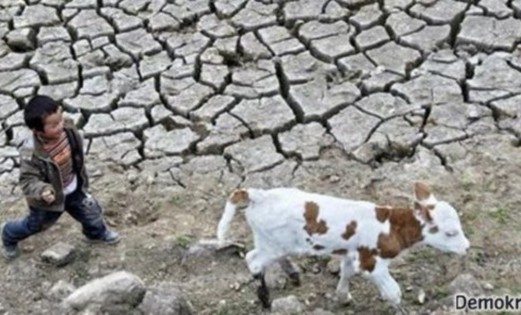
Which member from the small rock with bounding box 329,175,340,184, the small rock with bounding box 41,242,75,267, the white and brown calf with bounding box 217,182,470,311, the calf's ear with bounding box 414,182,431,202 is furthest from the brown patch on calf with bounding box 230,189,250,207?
the small rock with bounding box 329,175,340,184

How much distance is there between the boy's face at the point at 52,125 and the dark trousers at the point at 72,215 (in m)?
0.44

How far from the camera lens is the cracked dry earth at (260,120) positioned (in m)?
6.29

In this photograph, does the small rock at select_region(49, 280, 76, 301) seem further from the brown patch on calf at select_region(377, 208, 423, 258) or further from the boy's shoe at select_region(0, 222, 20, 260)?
the brown patch on calf at select_region(377, 208, 423, 258)

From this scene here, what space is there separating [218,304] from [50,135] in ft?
3.86

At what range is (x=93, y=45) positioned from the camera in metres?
8.35

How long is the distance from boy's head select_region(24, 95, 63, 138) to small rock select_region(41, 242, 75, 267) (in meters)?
0.75

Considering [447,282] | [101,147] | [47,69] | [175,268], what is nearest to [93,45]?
[47,69]

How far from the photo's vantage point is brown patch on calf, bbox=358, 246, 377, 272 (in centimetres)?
560

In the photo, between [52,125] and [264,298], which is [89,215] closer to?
[52,125]

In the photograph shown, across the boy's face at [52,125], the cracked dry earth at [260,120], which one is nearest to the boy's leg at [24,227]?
the cracked dry earth at [260,120]

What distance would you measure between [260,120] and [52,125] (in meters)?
1.83

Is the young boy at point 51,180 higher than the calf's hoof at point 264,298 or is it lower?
higher

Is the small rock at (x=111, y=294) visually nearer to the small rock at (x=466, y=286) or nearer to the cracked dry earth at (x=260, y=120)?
the cracked dry earth at (x=260, y=120)

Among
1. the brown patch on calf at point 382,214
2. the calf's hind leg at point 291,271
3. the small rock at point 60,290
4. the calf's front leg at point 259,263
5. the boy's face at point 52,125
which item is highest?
the boy's face at point 52,125
